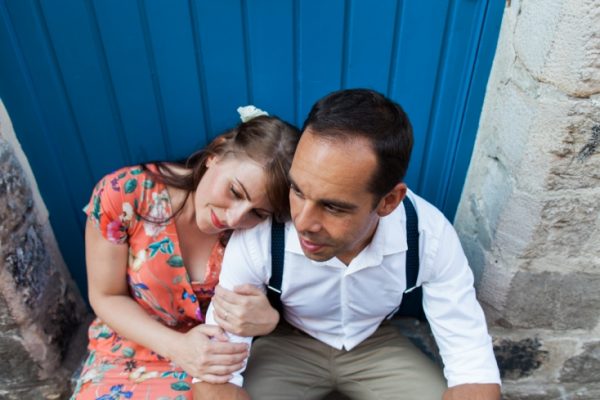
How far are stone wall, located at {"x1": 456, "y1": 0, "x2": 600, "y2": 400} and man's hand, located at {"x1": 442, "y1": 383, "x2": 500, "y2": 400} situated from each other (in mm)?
408

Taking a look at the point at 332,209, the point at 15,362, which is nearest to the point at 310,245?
the point at 332,209

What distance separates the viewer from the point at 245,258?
1559 millimetres

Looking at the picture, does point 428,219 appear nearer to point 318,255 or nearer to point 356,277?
point 356,277

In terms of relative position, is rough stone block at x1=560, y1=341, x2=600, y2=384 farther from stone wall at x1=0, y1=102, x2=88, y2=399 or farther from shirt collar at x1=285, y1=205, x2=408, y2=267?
stone wall at x1=0, y1=102, x2=88, y2=399

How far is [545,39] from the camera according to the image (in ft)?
4.63

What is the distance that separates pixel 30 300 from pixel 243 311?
87cm

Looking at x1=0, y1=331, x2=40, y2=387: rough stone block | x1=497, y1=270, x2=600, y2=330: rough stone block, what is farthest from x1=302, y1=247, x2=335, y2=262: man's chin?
x1=0, y1=331, x2=40, y2=387: rough stone block

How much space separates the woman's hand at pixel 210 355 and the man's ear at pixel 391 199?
61 centimetres

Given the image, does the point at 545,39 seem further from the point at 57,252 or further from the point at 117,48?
the point at 57,252

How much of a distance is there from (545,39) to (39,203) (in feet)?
6.00

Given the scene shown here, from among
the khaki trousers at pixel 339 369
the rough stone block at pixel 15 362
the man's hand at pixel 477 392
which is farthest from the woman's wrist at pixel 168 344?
the man's hand at pixel 477 392

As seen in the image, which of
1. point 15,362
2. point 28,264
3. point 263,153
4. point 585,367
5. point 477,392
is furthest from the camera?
point 585,367

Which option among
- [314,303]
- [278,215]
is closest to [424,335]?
[314,303]

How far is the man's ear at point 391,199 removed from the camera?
133 centimetres
